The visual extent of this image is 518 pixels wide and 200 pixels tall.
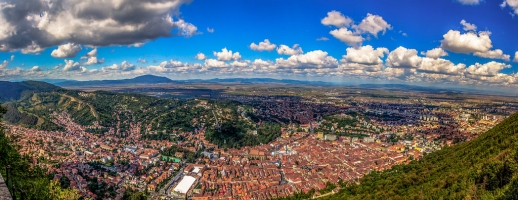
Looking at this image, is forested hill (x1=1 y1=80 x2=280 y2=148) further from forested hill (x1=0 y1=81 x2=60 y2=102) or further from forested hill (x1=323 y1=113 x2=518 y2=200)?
forested hill (x1=323 y1=113 x2=518 y2=200)

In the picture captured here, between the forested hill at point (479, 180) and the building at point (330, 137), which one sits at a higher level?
the forested hill at point (479, 180)

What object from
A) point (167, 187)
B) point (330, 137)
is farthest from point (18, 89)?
point (330, 137)

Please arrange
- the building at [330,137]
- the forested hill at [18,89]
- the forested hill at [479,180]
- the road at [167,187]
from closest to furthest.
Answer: the forested hill at [479,180]
the road at [167,187]
the building at [330,137]
the forested hill at [18,89]

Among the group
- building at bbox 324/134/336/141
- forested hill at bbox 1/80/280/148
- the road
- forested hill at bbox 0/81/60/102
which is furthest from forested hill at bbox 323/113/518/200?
forested hill at bbox 0/81/60/102

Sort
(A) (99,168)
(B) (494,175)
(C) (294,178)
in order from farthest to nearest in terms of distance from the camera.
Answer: (A) (99,168)
(C) (294,178)
(B) (494,175)

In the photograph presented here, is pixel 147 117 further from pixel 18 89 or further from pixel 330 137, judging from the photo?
pixel 18 89

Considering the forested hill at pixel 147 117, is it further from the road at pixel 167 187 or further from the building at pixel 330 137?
the road at pixel 167 187

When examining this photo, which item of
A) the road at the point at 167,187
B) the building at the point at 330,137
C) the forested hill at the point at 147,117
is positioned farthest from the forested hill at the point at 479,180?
the forested hill at the point at 147,117

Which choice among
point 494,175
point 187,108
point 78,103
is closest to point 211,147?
point 187,108

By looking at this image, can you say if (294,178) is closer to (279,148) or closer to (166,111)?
(279,148)

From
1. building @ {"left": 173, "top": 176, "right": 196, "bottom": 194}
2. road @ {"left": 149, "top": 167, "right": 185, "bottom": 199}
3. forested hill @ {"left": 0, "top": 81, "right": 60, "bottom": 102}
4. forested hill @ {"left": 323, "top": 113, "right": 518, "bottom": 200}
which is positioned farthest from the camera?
forested hill @ {"left": 0, "top": 81, "right": 60, "bottom": 102}

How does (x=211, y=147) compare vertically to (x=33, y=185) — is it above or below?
below
